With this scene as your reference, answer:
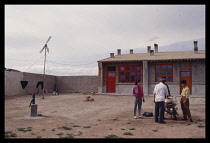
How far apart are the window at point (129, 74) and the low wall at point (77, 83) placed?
4950 millimetres

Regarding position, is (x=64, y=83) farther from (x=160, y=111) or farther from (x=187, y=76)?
(x=160, y=111)

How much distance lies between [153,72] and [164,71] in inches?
42.8

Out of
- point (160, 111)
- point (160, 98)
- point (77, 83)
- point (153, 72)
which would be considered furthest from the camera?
point (77, 83)

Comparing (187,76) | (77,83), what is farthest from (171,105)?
(77,83)

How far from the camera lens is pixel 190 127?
307 inches

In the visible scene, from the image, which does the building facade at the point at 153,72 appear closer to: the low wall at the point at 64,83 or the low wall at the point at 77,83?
the low wall at the point at 77,83

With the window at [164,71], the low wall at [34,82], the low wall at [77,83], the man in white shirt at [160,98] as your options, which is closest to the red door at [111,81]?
the low wall at [77,83]

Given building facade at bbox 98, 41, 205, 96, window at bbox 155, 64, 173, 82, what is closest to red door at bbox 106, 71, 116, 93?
building facade at bbox 98, 41, 205, 96

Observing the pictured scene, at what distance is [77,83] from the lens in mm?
28625

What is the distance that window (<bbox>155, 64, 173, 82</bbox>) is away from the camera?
2158 cm

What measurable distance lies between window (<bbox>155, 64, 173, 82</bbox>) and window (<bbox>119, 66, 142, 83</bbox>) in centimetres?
181
